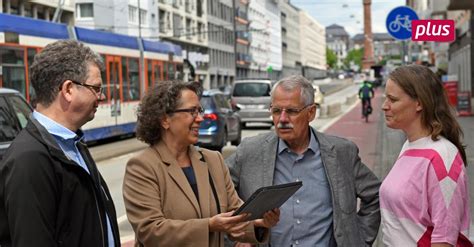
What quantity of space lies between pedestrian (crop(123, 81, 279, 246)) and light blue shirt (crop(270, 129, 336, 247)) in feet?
0.64

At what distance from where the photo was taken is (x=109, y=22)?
3603cm

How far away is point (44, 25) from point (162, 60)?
9.18 m

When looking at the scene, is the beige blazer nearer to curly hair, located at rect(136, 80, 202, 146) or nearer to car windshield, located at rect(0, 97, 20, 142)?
curly hair, located at rect(136, 80, 202, 146)

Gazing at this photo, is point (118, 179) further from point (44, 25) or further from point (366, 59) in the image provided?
point (366, 59)

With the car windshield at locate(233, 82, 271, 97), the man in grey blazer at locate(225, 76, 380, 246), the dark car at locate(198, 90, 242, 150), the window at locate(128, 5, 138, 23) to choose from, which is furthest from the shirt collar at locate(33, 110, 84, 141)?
the window at locate(128, 5, 138, 23)

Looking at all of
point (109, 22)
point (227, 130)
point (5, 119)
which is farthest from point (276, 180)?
point (109, 22)

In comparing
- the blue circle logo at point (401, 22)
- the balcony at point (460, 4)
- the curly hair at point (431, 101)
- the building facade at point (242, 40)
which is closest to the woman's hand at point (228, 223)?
the curly hair at point (431, 101)

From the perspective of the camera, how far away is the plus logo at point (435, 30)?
10430 mm

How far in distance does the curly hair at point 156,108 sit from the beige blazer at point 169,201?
0.07 metres

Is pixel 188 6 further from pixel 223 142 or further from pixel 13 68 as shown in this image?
pixel 13 68

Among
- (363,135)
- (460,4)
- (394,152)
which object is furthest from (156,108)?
(460,4)

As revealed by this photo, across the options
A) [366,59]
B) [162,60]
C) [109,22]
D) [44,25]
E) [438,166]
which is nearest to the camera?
[438,166]

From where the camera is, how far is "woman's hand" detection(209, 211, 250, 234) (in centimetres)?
336

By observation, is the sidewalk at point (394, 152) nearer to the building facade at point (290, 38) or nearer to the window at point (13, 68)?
the window at point (13, 68)
